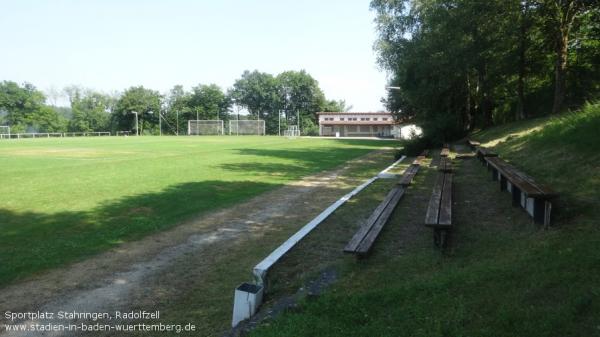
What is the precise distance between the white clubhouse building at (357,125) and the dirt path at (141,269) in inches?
3393

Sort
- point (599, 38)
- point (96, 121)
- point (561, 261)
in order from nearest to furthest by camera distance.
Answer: point (561, 261) < point (599, 38) < point (96, 121)

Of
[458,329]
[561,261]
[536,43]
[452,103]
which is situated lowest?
[458,329]

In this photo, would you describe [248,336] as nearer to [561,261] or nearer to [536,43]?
[561,261]

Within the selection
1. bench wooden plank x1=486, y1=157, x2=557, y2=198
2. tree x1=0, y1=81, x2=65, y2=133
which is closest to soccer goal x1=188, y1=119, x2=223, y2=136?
tree x1=0, y1=81, x2=65, y2=133

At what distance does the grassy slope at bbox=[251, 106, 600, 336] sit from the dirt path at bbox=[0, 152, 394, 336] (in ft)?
6.49

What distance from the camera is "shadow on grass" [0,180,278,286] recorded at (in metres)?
6.02

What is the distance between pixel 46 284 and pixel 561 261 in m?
5.49

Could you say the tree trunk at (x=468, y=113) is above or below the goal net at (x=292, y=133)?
above

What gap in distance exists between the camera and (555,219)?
5.07 meters

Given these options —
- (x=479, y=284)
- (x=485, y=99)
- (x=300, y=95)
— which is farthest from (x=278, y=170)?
(x=300, y=95)

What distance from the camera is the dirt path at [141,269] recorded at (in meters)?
4.56

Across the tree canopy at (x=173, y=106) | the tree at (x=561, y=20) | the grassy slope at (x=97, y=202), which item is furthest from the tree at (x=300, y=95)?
the grassy slope at (x=97, y=202)

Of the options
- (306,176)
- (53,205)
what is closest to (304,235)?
(53,205)

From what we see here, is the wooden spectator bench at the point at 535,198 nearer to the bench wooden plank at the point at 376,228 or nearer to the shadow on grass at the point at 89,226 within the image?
the bench wooden plank at the point at 376,228
